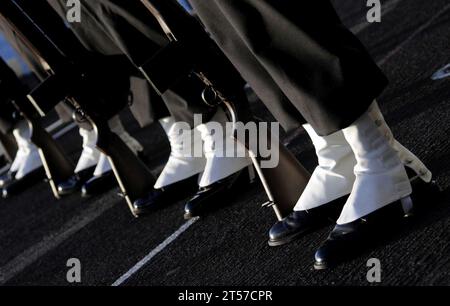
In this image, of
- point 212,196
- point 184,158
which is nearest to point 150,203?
point 184,158

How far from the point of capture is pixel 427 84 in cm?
349

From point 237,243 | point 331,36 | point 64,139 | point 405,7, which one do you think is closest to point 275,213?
point 237,243

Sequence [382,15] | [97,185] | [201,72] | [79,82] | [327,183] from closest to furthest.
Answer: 1. [327,183]
2. [201,72]
3. [79,82]
4. [97,185]
5. [382,15]

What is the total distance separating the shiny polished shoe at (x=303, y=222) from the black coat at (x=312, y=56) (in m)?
0.37

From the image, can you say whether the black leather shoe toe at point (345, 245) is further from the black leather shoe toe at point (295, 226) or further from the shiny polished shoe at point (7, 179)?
the shiny polished shoe at point (7, 179)

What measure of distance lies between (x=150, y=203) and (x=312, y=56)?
149 centimetres

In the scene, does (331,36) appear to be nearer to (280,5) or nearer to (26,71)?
→ (280,5)

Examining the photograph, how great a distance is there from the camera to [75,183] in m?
4.30


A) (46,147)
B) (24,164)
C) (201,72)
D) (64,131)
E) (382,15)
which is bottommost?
(382,15)

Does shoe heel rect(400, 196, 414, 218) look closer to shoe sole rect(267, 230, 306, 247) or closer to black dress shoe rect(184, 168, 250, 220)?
shoe sole rect(267, 230, 306, 247)

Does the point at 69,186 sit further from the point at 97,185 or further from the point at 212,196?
the point at 212,196

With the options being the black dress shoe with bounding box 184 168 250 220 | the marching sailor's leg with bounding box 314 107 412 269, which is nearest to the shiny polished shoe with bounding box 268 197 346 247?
the marching sailor's leg with bounding box 314 107 412 269

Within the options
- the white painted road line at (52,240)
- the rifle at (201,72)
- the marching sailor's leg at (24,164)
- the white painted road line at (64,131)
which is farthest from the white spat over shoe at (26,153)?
the rifle at (201,72)
